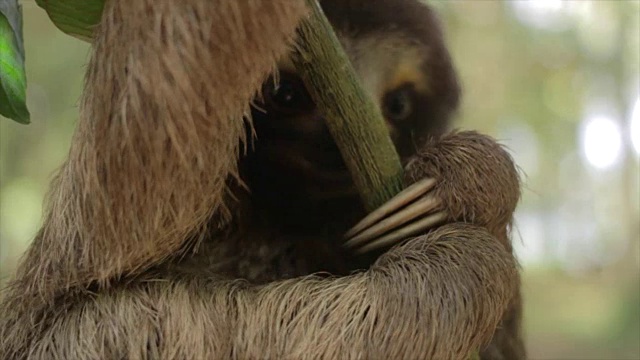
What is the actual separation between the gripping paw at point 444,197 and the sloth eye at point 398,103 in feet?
1.65

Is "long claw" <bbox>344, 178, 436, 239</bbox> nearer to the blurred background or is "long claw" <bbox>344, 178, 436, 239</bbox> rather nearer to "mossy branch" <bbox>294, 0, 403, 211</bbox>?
"mossy branch" <bbox>294, 0, 403, 211</bbox>

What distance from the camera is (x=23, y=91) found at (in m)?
2.61

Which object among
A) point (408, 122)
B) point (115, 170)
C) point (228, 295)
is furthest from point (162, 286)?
point (408, 122)

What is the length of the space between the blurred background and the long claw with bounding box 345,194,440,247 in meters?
6.01

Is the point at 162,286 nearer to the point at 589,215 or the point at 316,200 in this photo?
the point at 316,200

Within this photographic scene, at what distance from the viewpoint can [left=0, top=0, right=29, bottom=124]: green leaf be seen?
257 cm

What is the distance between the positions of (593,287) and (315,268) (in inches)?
284

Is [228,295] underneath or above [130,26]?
underneath

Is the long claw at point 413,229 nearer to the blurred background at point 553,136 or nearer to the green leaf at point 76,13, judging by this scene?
the green leaf at point 76,13

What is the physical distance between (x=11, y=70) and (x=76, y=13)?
29cm

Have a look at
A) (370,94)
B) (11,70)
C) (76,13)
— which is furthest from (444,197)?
(11,70)

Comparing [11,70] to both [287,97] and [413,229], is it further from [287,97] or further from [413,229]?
[413,229]

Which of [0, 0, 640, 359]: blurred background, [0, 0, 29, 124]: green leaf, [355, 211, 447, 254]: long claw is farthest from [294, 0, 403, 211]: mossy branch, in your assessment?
[0, 0, 640, 359]: blurred background

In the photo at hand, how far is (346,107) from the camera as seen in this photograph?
259 centimetres
